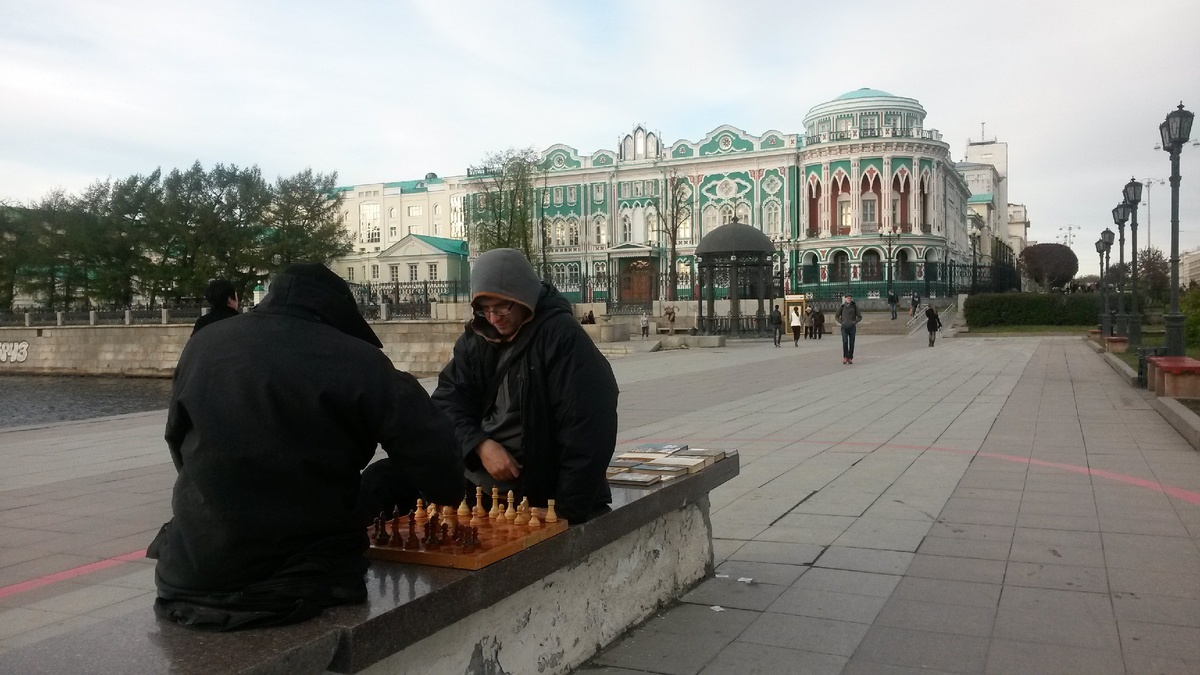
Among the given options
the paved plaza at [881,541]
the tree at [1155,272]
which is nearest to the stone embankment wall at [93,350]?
the paved plaza at [881,541]

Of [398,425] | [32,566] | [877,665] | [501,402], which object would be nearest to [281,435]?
[398,425]

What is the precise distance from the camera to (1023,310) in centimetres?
5038

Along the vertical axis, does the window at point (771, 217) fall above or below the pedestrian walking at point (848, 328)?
above

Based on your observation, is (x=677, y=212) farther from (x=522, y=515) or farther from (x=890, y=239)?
(x=522, y=515)

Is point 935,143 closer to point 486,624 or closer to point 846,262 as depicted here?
point 846,262

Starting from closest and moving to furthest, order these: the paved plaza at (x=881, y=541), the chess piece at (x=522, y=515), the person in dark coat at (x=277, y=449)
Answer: the person in dark coat at (x=277, y=449) → the chess piece at (x=522, y=515) → the paved plaza at (x=881, y=541)

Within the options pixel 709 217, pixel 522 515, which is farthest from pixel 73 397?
pixel 709 217

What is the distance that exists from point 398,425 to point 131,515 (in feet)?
17.7

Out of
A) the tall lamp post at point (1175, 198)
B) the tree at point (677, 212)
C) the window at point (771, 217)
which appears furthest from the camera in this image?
the window at point (771, 217)

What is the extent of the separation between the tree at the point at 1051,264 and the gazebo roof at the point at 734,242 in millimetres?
67055

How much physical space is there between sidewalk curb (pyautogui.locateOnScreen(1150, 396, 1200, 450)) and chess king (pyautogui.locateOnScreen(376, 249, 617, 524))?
26.5 feet

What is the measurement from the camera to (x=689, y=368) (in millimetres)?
23594

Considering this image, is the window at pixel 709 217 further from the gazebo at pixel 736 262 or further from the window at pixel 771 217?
the gazebo at pixel 736 262

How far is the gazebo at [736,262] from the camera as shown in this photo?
1433 inches
